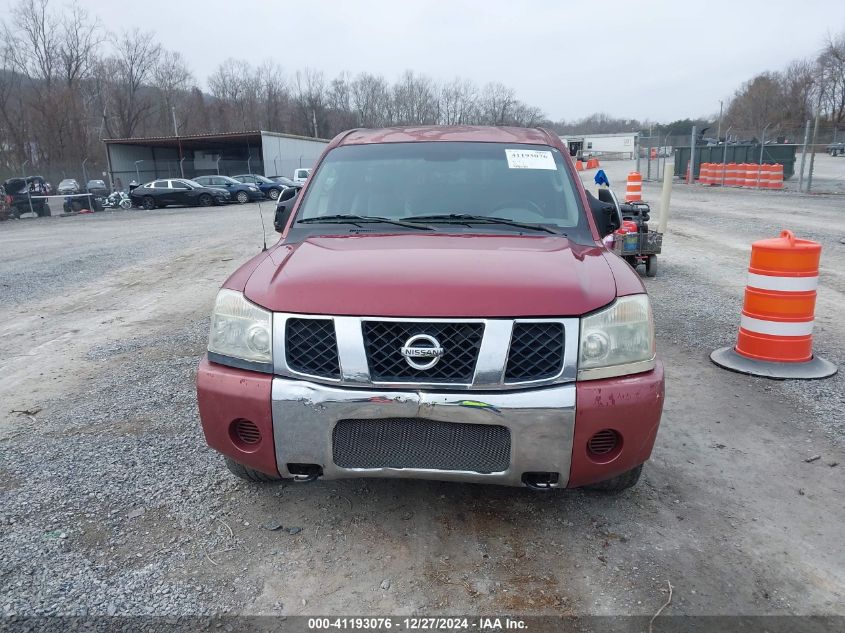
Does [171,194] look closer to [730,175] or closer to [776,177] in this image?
[730,175]

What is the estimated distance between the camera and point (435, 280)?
2.64 metres

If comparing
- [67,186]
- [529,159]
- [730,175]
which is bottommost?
[67,186]

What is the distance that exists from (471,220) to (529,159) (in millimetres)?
770

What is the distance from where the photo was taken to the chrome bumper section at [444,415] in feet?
8.20

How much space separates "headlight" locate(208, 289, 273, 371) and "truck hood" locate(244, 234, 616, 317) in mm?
63

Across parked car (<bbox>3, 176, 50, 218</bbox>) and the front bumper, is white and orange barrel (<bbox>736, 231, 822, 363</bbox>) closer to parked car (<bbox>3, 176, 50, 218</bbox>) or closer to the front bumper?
the front bumper

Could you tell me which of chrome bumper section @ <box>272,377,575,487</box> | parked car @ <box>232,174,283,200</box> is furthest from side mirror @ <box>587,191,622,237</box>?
parked car @ <box>232,174,283,200</box>

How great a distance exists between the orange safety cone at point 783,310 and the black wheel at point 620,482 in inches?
103

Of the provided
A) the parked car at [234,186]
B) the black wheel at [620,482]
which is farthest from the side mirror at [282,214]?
the parked car at [234,186]

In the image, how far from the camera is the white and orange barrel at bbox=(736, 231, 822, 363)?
16.5 feet

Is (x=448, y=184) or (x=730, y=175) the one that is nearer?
(x=448, y=184)

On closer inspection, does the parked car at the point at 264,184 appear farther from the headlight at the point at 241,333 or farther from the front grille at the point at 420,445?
the front grille at the point at 420,445

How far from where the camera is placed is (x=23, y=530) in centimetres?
298

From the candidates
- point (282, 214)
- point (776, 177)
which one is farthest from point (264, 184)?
point (282, 214)
